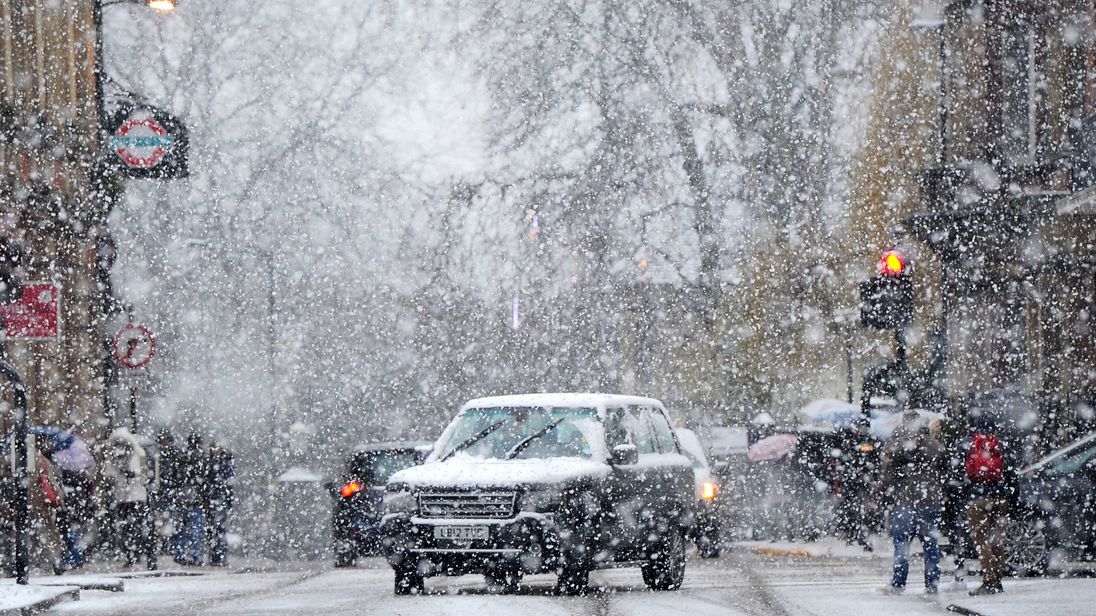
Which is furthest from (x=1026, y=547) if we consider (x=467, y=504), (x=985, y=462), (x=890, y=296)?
(x=467, y=504)

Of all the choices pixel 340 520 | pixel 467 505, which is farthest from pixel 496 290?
pixel 467 505

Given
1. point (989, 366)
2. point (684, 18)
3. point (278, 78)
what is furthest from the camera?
point (278, 78)

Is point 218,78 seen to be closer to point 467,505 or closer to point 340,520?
point 340,520

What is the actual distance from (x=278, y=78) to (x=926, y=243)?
697 inches

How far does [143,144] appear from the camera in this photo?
24.2 m

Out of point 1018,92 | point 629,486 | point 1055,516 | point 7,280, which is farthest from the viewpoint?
point 1018,92

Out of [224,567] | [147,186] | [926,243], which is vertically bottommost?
[224,567]

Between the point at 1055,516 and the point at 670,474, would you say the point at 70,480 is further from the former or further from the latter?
the point at 1055,516

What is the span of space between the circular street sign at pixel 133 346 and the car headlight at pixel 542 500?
1010 centimetres

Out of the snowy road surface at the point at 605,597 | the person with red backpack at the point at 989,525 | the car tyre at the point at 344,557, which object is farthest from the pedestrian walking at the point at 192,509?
the person with red backpack at the point at 989,525

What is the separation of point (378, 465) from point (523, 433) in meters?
5.91

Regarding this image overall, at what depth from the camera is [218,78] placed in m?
43.8

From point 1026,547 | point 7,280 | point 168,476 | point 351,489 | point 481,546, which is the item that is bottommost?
point 1026,547

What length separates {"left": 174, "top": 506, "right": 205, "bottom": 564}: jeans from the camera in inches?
875
